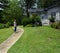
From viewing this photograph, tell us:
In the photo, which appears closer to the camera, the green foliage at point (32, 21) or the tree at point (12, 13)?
the green foliage at point (32, 21)

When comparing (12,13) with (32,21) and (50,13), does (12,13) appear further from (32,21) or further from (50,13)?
(32,21)

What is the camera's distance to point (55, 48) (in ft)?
56.8

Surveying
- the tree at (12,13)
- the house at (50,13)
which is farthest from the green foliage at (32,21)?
the tree at (12,13)

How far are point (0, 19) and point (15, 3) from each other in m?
8.87

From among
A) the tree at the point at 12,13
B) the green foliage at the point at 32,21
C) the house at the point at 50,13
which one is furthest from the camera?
the tree at the point at 12,13

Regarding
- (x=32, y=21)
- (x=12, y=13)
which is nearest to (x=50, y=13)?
(x=32, y=21)

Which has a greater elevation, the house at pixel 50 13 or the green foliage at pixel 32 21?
the house at pixel 50 13

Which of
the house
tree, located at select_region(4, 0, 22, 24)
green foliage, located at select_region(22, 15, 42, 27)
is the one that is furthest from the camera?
tree, located at select_region(4, 0, 22, 24)

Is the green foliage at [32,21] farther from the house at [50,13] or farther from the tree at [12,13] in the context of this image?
the tree at [12,13]

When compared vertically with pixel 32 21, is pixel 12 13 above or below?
above

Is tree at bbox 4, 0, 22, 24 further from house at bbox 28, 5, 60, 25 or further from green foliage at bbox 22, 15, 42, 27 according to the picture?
green foliage at bbox 22, 15, 42, 27

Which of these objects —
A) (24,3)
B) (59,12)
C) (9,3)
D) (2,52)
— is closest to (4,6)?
(9,3)

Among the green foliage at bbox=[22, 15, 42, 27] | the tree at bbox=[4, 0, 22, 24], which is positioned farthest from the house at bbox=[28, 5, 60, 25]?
the tree at bbox=[4, 0, 22, 24]

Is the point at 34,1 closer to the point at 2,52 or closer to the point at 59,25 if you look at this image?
the point at 59,25
